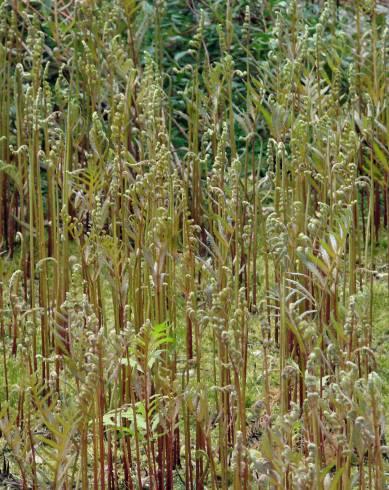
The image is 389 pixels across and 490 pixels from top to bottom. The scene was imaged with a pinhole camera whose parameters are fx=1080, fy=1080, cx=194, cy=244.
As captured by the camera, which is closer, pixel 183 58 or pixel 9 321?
pixel 9 321

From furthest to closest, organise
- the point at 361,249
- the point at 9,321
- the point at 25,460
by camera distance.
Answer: the point at 361,249 → the point at 9,321 → the point at 25,460

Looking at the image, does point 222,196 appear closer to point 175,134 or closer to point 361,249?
point 361,249

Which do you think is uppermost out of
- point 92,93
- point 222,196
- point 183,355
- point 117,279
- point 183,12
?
point 183,12

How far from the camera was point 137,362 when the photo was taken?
1.87 meters

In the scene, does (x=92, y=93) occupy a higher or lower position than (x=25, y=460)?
higher

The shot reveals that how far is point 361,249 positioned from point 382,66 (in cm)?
58

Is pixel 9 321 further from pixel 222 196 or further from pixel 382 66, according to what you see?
pixel 382 66

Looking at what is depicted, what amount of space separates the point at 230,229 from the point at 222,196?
144mm

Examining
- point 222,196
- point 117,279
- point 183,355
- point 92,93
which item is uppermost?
point 92,93

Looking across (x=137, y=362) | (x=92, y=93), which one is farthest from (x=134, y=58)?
(x=137, y=362)

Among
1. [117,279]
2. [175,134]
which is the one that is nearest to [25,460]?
[117,279]

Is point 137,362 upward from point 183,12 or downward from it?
downward

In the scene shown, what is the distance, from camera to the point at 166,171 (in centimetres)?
204

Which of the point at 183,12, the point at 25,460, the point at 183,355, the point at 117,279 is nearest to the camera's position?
the point at 25,460
